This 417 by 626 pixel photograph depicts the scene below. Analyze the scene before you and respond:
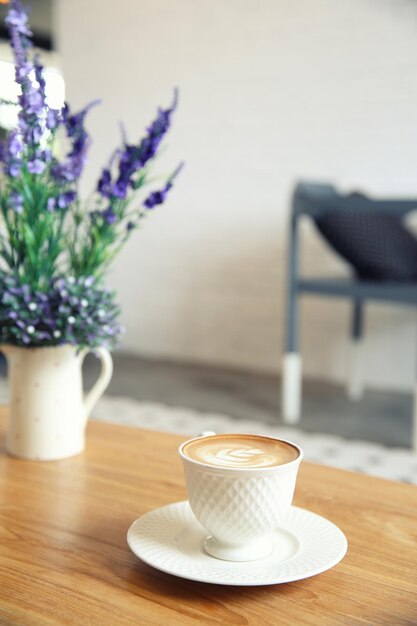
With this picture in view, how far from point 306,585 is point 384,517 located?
0.58ft

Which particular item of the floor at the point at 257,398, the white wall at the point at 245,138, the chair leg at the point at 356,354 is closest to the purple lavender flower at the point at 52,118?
the floor at the point at 257,398

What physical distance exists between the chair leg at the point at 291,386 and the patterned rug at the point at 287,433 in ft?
0.44

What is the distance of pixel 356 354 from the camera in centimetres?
281

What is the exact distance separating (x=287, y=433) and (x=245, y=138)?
4.94ft

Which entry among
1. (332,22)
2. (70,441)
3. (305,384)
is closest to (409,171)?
(332,22)

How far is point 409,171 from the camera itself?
9.33ft

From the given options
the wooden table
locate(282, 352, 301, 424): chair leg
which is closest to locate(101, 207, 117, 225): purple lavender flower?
the wooden table

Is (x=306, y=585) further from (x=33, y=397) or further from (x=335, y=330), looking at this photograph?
(x=335, y=330)

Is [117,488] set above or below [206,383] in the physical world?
above

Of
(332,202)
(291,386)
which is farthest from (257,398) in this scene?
(332,202)

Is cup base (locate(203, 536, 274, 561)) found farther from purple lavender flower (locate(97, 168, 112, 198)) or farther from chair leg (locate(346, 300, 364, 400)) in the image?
chair leg (locate(346, 300, 364, 400))

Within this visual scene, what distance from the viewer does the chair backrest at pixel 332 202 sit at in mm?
2162

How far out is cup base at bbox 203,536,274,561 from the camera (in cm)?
58

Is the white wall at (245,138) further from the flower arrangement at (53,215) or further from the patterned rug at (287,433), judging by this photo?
the flower arrangement at (53,215)
